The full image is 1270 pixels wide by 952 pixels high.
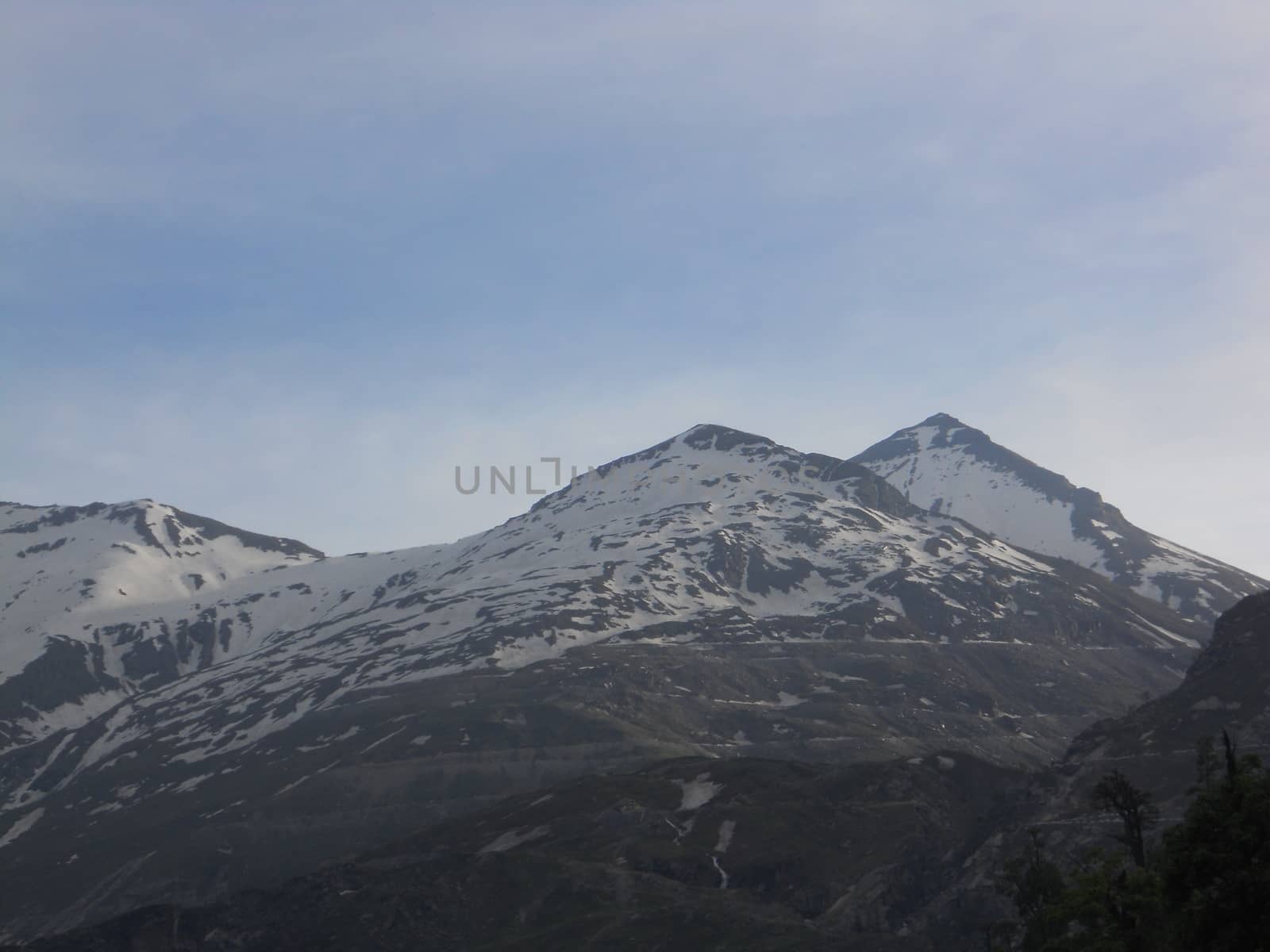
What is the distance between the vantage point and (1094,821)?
647ft

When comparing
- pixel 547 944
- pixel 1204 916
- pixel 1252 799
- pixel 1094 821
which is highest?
pixel 1252 799

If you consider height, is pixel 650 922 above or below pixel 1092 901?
below

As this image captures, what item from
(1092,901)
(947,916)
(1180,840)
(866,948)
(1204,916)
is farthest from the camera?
(947,916)

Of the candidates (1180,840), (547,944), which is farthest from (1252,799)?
(547,944)

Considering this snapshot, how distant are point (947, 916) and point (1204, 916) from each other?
128 m

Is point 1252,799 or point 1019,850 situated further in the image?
point 1019,850

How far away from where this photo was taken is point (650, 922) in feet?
645

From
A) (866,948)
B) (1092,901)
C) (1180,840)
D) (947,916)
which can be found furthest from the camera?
(947,916)

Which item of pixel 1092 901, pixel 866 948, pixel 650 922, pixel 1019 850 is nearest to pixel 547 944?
pixel 650 922

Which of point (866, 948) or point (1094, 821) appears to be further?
point (1094, 821)

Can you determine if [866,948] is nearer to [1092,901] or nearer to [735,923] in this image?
[735,923]

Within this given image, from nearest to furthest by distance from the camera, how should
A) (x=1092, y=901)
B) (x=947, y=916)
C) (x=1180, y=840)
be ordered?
(x=1180, y=840) < (x=1092, y=901) < (x=947, y=916)

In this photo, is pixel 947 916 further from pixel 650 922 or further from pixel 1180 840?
pixel 1180 840

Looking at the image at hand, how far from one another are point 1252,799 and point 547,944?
456 ft
